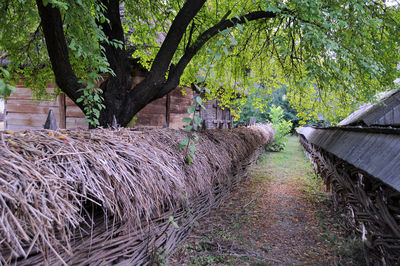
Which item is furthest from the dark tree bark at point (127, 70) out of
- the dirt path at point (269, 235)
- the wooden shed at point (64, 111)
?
the dirt path at point (269, 235)

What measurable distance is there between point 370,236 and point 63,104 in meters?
7.24

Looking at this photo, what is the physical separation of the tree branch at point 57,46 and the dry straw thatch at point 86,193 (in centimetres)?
147

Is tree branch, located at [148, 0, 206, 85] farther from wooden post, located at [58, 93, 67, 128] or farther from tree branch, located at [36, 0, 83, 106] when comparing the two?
wooden post, located at [58, 93, 67, 128]

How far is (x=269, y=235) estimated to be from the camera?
12.8 ft

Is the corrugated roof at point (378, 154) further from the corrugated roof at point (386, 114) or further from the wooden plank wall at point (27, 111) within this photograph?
the wooden plank wall at point (27, 111)

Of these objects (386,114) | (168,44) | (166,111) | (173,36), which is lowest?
(386,114)

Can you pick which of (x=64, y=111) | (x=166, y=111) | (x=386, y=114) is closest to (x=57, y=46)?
(x=64, y=111)

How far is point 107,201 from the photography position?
1562 millimetres

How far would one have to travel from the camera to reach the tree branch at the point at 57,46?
2836mm

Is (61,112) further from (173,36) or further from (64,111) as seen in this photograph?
(173,36)

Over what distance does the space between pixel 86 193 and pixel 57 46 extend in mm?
2426

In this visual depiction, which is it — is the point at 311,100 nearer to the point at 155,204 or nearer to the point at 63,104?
the point at 155,204

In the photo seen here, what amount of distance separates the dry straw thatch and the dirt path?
0.75 meters

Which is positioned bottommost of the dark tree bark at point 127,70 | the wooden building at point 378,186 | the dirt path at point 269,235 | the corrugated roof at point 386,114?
the dirt path at point 269,235
